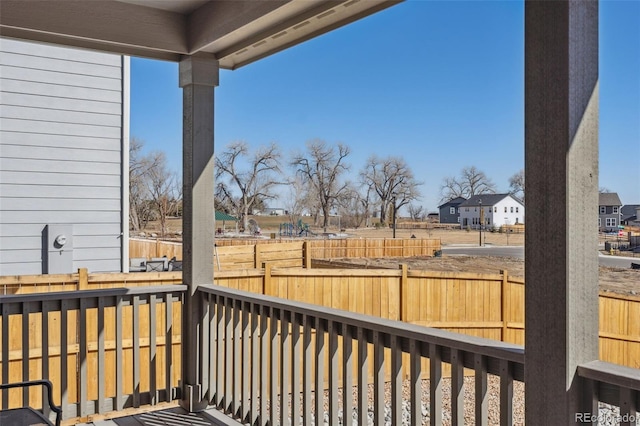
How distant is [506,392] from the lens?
5.96 feet

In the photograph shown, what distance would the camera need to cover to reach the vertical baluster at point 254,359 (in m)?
3.10

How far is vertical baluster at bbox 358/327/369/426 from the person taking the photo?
2.36 meters

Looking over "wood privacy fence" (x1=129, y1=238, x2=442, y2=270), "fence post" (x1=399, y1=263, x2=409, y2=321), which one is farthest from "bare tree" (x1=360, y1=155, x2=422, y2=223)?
"wood privacy fence" (x1=129, y1=238, x2=442, y2=270)

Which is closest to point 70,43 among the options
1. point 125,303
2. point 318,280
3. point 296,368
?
point 125,303

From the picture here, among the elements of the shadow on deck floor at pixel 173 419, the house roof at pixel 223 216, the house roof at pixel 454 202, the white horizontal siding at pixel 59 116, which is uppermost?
the white horizontal siding at pixel 59 116

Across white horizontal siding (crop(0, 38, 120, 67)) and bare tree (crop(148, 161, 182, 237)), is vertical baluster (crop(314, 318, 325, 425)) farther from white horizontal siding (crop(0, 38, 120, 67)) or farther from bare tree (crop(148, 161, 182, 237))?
white horizontal siding (crop(0, 38, 120, 67))

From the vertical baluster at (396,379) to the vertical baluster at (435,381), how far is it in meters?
0.17

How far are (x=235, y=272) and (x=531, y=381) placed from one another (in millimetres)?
4274

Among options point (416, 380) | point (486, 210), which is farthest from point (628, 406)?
point (486, 210)

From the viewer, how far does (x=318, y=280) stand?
→ 6.13m

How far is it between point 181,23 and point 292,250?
5.11m

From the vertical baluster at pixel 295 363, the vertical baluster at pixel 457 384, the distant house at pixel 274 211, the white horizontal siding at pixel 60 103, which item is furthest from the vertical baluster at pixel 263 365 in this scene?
the distant house at pixel 274 211

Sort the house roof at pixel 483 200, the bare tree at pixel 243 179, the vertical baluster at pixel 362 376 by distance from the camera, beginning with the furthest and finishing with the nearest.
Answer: the bare tree at pixel 243 179 → the house roof at pixel 483 200 → the vertical baluster at pixel 362 376

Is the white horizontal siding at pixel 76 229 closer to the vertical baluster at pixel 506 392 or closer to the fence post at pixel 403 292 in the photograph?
the fence post at pixel 403 292
